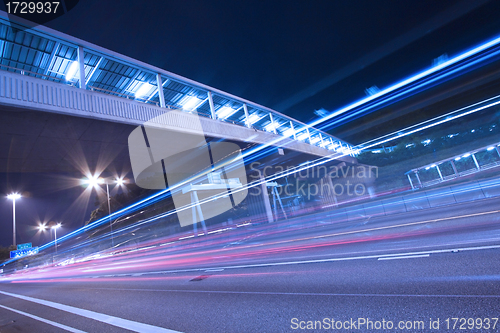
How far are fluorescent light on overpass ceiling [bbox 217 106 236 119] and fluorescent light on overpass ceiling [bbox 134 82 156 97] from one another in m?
4.68

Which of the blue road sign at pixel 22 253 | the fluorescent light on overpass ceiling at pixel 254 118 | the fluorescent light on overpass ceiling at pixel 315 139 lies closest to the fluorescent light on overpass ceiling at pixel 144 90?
the fluorescent light on overpass ceiling at pixel 254 118

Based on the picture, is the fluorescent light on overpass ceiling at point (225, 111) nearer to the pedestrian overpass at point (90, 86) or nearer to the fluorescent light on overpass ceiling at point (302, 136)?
the pedestrian overpass at point (90, 86)

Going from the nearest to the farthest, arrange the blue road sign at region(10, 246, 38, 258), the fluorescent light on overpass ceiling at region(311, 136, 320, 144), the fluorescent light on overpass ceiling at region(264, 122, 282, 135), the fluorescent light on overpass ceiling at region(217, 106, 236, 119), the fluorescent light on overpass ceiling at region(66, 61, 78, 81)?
the fluorescent light on overpass ceiling at region(66, 61, 78, 81)
the fluorescent light on overpass ceiling at region(217, 106, 236, 119)
the fluorescent light on overpass ceiling at region(264, 122, 282, 135)
the fluorescent light on overpass ceiling at region(311, 136, 320, 144)
the blue road sign at region(10, 246, 38, 258)

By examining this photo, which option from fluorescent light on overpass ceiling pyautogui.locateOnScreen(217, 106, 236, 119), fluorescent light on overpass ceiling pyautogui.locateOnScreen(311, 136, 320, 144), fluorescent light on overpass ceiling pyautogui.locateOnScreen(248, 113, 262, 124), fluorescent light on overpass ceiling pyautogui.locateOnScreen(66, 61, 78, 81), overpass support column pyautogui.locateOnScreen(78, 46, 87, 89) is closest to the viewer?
overpass support column pyautogui.locateOnScreen(78, 46, 87, 89)

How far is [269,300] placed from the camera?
3877mm

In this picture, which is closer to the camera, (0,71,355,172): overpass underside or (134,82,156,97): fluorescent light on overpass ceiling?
(0,71,355,172): overpass underside

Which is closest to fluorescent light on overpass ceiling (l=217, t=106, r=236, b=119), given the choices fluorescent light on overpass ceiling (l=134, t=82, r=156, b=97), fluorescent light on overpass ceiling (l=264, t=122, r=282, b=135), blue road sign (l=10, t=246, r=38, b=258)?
fluorescent light on overpass ceiling (l=264, t=122, r=282, b=135)

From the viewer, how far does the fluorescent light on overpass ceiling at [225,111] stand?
51.3ft

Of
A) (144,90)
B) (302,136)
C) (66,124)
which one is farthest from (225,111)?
(66,124)

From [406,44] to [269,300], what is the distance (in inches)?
309

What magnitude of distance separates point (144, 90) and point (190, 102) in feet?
9.43

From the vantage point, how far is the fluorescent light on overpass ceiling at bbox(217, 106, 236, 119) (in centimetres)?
1564

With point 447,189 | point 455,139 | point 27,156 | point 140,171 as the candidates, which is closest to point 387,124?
point 447,189

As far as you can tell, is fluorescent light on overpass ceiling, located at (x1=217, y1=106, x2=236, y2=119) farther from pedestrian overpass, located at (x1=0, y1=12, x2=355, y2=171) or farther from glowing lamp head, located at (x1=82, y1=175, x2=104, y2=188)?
glowing lamp head, located at (x1=82, y1=175, x2=104, y2=188)
